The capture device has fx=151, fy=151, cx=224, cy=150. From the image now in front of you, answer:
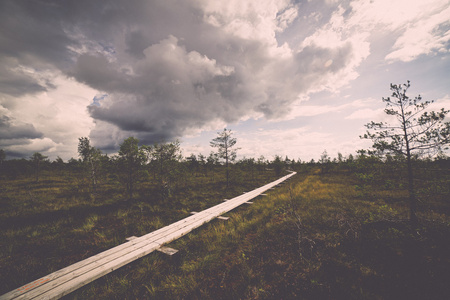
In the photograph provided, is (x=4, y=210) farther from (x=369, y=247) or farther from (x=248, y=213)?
(x=369, y=247)

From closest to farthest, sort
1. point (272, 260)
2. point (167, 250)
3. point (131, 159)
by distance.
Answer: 1. point (272, 260)
2. point (167, 250)
3. point (131, 159)

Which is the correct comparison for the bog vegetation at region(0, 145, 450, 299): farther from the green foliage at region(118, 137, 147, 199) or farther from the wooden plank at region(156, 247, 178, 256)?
the green foliage at region(118, 137, 147, 199)

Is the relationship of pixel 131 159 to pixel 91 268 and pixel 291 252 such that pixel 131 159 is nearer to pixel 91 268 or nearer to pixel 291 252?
pixel 91 268

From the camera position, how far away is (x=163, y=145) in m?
13.4

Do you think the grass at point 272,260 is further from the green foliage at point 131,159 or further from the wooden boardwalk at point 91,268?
the green foliage at point 131,159

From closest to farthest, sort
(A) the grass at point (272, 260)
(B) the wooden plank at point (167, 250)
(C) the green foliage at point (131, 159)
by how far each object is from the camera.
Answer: (A) the grass at point (272, 260), (B) the wooden plank at point (167, 250), (C) the green foliage at point (131, 159)

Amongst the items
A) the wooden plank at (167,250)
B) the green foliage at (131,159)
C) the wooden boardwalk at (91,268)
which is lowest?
the wooden plank at (167,250)

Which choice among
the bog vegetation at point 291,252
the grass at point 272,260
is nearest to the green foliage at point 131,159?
the bog vegetation at point 291,252

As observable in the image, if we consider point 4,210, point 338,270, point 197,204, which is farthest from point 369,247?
point 4,210

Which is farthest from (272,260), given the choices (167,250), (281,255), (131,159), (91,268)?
(131,159)

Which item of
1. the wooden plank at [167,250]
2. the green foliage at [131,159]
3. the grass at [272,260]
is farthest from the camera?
the green foliage at [131,159]

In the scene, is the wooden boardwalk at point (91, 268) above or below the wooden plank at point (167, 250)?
above

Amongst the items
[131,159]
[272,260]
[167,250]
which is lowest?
[167,250]

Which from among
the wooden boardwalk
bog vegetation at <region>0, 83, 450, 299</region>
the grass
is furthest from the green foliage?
the wooden boardwalk
